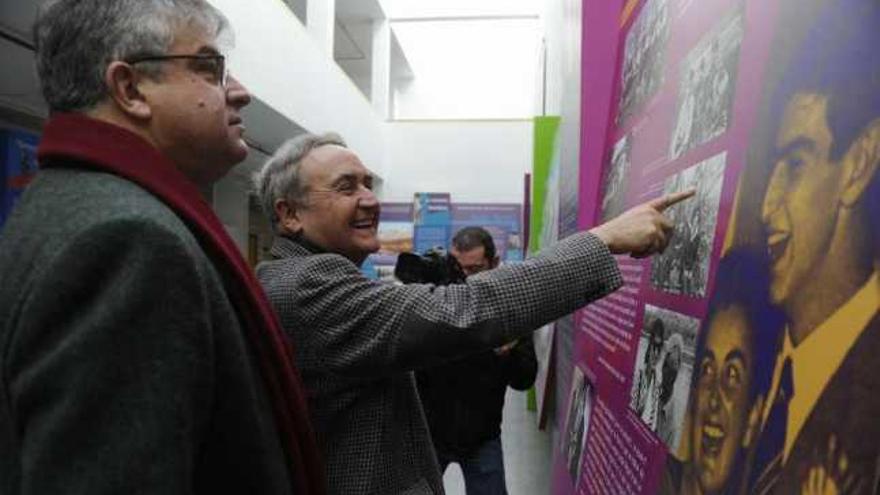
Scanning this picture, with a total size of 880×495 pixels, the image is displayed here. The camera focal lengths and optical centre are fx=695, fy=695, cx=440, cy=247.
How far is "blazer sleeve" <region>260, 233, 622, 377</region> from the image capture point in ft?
3.58

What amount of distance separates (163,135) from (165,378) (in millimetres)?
331

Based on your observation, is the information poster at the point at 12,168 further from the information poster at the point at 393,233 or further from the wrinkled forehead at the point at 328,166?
the information poster at the point at 393,233

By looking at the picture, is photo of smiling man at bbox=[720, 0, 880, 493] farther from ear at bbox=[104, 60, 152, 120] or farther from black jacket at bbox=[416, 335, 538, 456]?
black jacket at bbox=[416, 335, 538, 456]

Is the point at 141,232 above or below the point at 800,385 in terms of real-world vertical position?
above

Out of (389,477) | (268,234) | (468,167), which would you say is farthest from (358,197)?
(468,167)

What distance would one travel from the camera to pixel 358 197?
55.7 inches

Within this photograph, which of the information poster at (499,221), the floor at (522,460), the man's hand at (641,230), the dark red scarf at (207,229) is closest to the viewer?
the dark red scarf at (207,229)

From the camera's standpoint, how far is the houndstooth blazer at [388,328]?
1094 millimetres

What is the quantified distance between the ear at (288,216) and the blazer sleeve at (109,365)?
0.70 m

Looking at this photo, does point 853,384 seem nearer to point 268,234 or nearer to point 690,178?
point 690,178

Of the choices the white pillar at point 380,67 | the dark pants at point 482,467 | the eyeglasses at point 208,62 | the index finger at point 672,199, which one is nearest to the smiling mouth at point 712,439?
the index finger at point 672,199

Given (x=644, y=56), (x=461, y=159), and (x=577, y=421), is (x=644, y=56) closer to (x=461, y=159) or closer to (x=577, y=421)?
(x=577, y=421)

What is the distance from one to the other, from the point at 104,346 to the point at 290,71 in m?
6.51

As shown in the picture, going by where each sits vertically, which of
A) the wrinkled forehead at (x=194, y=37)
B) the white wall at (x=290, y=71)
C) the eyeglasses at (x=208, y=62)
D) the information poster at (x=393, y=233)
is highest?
the white wall at (x=290, y=71)
